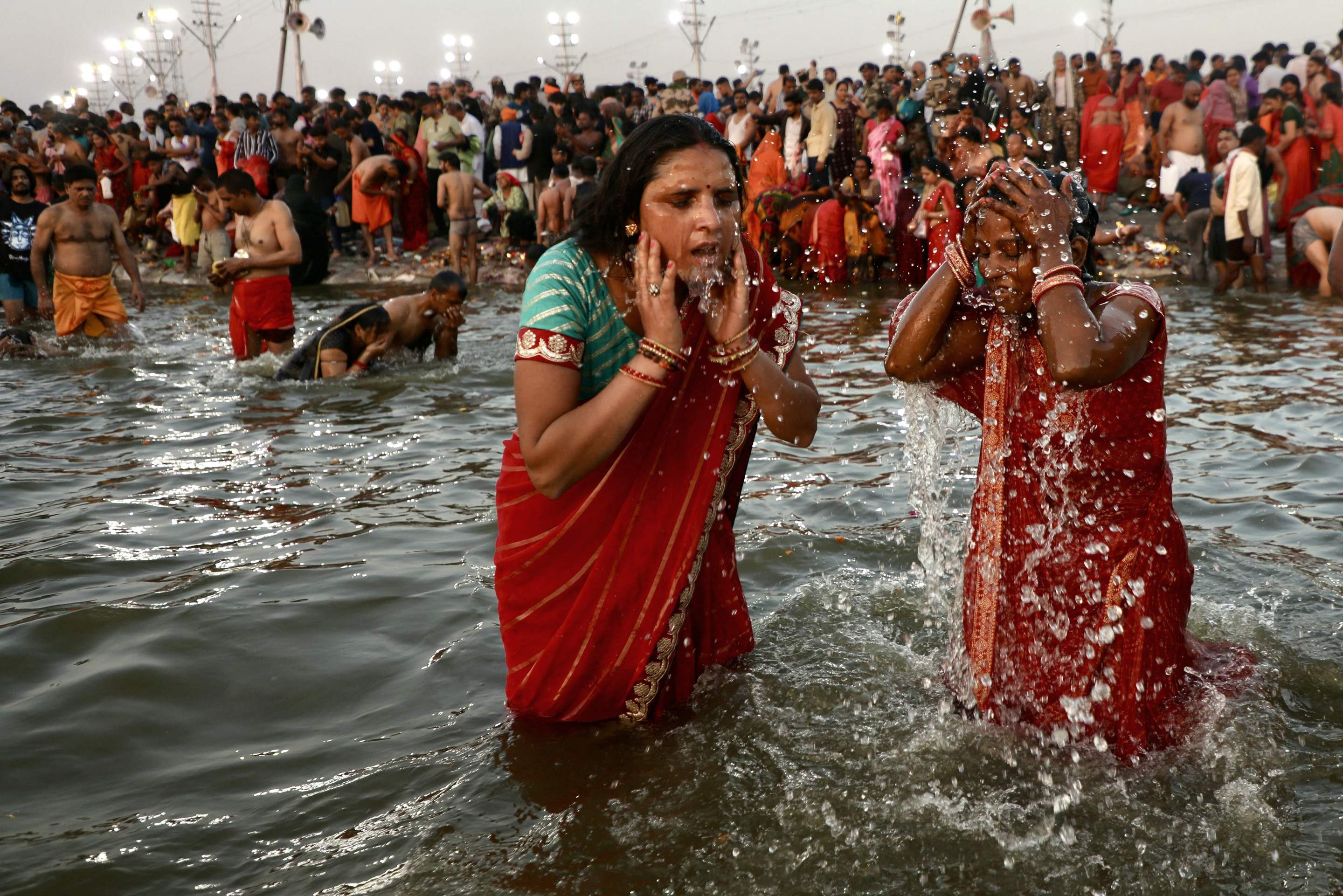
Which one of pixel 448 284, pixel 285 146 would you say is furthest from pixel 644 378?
pixel 285 146

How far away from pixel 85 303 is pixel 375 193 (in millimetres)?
7193

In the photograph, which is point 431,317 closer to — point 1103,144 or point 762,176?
point 762,176

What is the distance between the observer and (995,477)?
9.16 feet

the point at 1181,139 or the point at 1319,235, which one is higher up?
the point at 1181,139

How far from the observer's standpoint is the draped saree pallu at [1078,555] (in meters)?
2.67

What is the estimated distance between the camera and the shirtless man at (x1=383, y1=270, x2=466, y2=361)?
8766 mm

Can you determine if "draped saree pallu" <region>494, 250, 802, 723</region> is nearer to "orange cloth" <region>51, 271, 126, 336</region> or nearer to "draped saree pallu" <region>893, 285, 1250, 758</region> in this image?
"draped saree pallu" <region>893, 285, 1250, 758</region>

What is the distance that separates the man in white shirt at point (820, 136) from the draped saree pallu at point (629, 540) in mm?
12981

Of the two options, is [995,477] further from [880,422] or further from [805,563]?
[880,422]

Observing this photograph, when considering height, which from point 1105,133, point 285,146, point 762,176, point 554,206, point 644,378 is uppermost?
point 285,146

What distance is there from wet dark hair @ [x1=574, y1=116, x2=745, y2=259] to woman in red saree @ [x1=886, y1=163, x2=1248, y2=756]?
2.17 ft

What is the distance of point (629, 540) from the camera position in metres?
2.84

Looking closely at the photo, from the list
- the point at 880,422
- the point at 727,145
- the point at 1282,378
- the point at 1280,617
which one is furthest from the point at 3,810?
the point at 1282,378

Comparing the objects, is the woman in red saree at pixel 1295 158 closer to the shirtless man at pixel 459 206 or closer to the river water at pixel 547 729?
the river water at pixel 547 729
